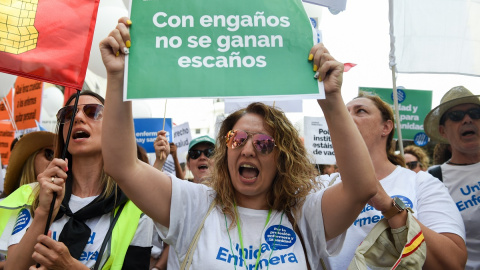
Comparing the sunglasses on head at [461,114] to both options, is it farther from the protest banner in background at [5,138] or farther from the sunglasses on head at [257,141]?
the protest banner in background at [5,138]

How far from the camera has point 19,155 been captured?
3.27 meters

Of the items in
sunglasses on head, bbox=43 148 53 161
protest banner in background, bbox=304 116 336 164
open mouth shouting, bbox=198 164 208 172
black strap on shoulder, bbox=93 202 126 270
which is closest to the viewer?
black strap on shoulder, bbox=93 202 126 270

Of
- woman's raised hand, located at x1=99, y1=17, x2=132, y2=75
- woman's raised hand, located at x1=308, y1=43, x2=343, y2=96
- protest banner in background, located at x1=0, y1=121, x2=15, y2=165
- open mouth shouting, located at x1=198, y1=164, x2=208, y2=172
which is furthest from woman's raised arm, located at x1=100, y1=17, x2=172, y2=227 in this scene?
protest banner in background, located at x1=0, y1=121, x2=15, y2=165

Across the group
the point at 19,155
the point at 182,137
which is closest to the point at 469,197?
the point at 19,155

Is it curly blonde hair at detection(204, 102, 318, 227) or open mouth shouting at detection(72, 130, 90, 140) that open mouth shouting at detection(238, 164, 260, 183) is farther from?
open mouth shouting at detection(72, 130, 90, 140)

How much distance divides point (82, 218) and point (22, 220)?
0.38 meters

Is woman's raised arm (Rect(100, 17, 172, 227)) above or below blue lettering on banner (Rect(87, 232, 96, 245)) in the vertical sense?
above

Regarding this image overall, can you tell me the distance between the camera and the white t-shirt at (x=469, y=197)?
9.77 ft

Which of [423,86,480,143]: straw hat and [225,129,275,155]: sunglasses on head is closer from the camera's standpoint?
[225,129,275,155]: sunglasses on head

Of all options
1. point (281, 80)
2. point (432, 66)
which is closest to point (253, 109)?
point (281, 80)

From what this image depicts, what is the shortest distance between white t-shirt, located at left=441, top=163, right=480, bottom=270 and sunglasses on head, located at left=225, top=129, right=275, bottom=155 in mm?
1719

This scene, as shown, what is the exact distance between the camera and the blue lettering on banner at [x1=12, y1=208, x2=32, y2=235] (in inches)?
94.2

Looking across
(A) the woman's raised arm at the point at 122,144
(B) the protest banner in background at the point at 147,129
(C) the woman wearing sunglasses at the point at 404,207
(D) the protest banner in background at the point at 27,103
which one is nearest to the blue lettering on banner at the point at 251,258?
(A) the woman's raised arm at the point at 122,144

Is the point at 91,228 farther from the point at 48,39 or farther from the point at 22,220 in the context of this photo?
the point at 48,39
